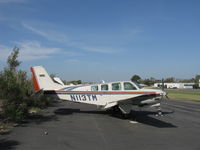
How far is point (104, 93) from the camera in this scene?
12.2 metres

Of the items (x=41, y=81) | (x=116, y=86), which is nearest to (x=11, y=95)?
(x=41, y=81)

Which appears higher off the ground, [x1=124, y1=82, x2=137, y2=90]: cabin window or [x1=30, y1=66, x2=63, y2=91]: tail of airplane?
[x1=30, y1=66, x2=63, y2=91]: tail of airplane

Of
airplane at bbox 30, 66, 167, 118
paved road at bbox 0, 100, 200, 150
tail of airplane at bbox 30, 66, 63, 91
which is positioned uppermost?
tail of airplane at bbox 30, 66, 63, 91

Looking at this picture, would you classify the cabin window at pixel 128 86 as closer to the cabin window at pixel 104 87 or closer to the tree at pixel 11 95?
the cabin window at pixel 104 87

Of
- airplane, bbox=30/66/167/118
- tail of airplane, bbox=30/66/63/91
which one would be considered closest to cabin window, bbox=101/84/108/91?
airplane, bbox=30/66/167/118

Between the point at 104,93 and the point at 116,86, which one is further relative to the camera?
the point at 104,93

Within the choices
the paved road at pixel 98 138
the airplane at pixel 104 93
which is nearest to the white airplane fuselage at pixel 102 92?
the airplane at pixel 104 93

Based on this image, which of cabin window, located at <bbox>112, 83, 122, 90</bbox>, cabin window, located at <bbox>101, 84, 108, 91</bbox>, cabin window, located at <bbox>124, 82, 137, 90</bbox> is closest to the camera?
cabin window, located at <bbox>124, 82, 137, 90</bbox>

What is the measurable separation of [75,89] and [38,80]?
2.93 metres

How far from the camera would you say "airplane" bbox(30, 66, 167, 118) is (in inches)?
452

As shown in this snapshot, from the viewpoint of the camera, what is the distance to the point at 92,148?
598 cm

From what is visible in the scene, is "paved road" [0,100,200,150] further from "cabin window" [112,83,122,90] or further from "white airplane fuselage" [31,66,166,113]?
"cabin window" [112,83,122,90]

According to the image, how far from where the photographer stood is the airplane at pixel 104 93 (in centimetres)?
1149

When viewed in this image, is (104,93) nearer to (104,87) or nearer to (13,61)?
(104,87)
